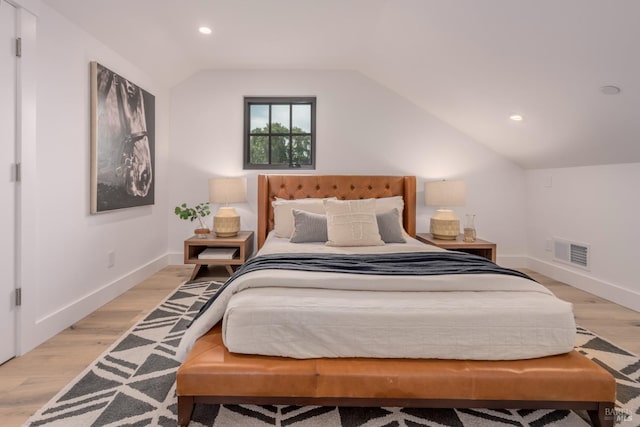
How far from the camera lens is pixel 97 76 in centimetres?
282

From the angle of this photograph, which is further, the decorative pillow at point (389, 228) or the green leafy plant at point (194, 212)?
the green leafy plant at point (194, 212)

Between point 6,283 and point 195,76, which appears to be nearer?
point 6,283

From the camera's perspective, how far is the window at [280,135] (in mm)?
4445

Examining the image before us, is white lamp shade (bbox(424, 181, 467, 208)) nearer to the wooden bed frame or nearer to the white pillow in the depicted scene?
the white pillow

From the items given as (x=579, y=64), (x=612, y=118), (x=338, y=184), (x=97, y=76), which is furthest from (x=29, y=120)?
(x=612, y=118)

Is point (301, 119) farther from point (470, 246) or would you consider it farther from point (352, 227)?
point (470, 246)

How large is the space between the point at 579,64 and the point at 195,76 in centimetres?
387

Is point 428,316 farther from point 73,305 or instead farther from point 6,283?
point 73,305

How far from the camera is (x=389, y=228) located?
334 centimetres

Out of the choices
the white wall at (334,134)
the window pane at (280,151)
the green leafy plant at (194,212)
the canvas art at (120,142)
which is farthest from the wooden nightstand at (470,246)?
the canvas art at (120,142)

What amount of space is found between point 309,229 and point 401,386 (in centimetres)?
194

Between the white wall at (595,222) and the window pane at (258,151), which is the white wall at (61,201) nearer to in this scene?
the window pane at (258,151)

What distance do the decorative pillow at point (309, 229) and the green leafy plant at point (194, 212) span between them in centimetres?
139

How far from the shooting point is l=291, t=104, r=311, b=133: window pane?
446 cm
